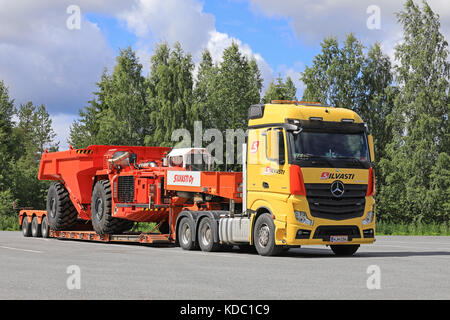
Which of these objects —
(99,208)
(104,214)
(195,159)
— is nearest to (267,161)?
(195,159)

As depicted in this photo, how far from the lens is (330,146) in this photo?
55.5 feet

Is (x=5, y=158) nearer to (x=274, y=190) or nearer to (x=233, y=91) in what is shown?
(x=233, y=91)

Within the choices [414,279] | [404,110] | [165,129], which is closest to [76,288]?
[414,279]

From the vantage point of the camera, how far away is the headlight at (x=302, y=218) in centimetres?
1650

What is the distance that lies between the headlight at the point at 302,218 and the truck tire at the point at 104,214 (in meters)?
7.77

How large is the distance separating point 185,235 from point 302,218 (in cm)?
453

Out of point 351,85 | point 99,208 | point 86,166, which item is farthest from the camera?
point 351,85

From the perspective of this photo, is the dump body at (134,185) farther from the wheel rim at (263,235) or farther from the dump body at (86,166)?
the wheel rim at (263,235)

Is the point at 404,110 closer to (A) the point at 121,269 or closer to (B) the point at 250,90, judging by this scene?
(B) the point at 250,90

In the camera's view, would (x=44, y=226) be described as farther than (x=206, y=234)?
Yes

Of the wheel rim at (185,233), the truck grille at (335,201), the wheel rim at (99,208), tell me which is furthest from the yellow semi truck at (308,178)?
the wheel rim at (99,208)

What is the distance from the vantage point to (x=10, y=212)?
175 feet
